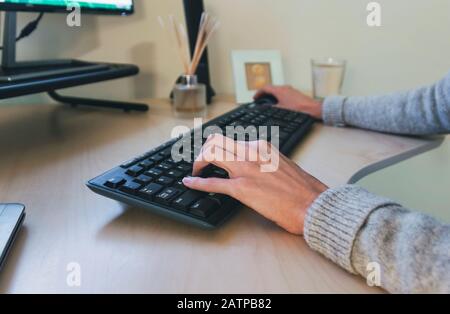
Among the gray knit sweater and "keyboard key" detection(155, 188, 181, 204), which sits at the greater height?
"keyboard key" detection(155, 188, 181, 204)

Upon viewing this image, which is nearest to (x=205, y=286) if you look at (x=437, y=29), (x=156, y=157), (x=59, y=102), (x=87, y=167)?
(x=156, y=157)

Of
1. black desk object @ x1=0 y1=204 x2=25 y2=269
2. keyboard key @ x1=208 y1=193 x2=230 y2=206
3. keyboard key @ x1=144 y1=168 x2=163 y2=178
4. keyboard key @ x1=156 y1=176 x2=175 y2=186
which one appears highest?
keyboard key @ x1=144 y1=168 x2=163 y2=178

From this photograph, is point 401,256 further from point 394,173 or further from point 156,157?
point 394,173

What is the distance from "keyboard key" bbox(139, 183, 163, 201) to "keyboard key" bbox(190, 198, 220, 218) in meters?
0.05

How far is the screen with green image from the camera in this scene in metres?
0.75

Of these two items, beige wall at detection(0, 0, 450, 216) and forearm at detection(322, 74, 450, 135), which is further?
beige wall at detection(0, 0, 450, 216)

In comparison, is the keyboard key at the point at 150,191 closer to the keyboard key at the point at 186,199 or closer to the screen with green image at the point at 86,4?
the keyboard key at the point at 186,199

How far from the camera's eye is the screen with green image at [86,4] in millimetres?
748

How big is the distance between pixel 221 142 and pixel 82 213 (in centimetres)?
19

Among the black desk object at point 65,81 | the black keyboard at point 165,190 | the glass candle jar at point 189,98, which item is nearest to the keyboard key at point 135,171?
the black keyboard at point 165,190

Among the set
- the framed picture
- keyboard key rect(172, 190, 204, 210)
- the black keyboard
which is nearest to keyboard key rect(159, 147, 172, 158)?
the black keyboard

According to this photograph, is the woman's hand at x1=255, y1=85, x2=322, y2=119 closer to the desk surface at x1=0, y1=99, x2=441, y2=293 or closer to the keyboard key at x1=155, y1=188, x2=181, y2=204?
the desk surface at x1=0, y1=99, x2=441, y2=293

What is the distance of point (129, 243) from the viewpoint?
0.41m

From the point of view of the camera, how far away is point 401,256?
1.22 feet
